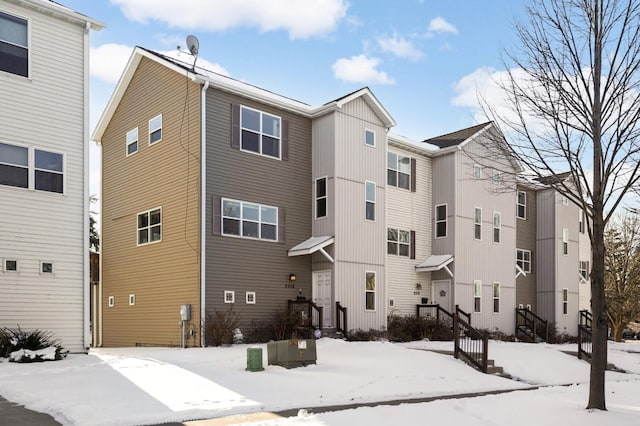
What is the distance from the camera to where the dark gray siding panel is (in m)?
19.6

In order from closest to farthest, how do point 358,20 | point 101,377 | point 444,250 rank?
point 101,377 → point 358,20 → point 444,250

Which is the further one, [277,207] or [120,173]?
[120,173]

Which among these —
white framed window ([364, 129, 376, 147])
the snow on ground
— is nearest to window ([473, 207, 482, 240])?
white framed window ([364, 129, 376, 147])

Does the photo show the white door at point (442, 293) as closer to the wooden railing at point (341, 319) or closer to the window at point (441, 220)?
the window at point (441, 220)

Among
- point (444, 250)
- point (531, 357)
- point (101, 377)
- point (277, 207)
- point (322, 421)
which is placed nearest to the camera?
point (322, 421)

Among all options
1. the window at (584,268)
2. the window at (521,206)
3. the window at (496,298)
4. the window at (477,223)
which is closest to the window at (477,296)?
the window at (496,298)

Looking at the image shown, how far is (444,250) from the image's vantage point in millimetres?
26375

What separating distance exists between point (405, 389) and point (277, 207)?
387 inches

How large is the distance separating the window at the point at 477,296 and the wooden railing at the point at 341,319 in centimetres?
797

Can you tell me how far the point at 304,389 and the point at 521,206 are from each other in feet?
77.2

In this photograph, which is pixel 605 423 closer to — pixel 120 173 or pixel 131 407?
pixel 131 407

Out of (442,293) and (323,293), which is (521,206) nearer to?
(442,293)

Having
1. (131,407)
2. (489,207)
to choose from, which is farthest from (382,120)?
(131,407)

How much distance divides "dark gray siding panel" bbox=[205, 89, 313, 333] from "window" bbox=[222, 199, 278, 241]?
201 mm
